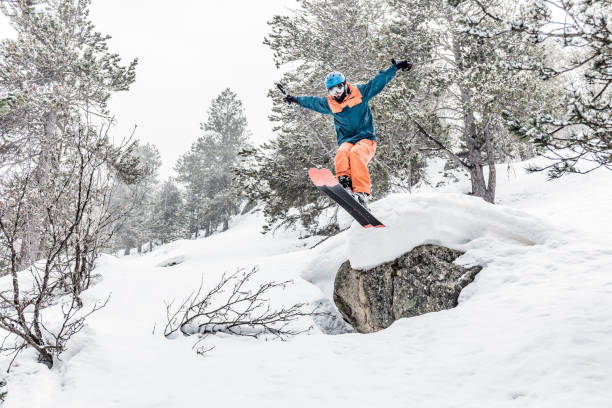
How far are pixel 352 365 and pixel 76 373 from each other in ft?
8.40

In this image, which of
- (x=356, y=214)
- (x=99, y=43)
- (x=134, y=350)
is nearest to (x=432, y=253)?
(x=356, y=214)

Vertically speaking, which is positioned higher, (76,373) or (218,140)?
(218,140)

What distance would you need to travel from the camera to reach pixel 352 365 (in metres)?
3.49

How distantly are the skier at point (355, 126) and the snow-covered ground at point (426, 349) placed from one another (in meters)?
0.78

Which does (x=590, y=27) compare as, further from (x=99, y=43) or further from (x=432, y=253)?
(x=99, y=43)

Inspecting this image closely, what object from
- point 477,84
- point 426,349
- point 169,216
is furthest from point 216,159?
point 426,349

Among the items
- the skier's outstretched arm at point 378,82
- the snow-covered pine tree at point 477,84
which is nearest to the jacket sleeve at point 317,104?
the skier's outstretched arm at point 378,82

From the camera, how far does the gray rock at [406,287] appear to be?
408 centimetres

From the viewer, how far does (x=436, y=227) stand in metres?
4.57

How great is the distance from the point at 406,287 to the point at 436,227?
0.92m

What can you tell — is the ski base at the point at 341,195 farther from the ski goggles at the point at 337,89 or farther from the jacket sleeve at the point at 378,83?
the jacket sleeve at the point at 378,83

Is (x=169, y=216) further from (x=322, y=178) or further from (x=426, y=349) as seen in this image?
(x=426, y=349)

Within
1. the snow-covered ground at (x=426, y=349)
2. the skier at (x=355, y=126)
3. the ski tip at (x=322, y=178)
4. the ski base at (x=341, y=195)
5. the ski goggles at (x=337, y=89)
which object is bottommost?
the snow-covered ground at (x=426, y=349)

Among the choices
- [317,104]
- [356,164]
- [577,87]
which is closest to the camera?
[577,87]
